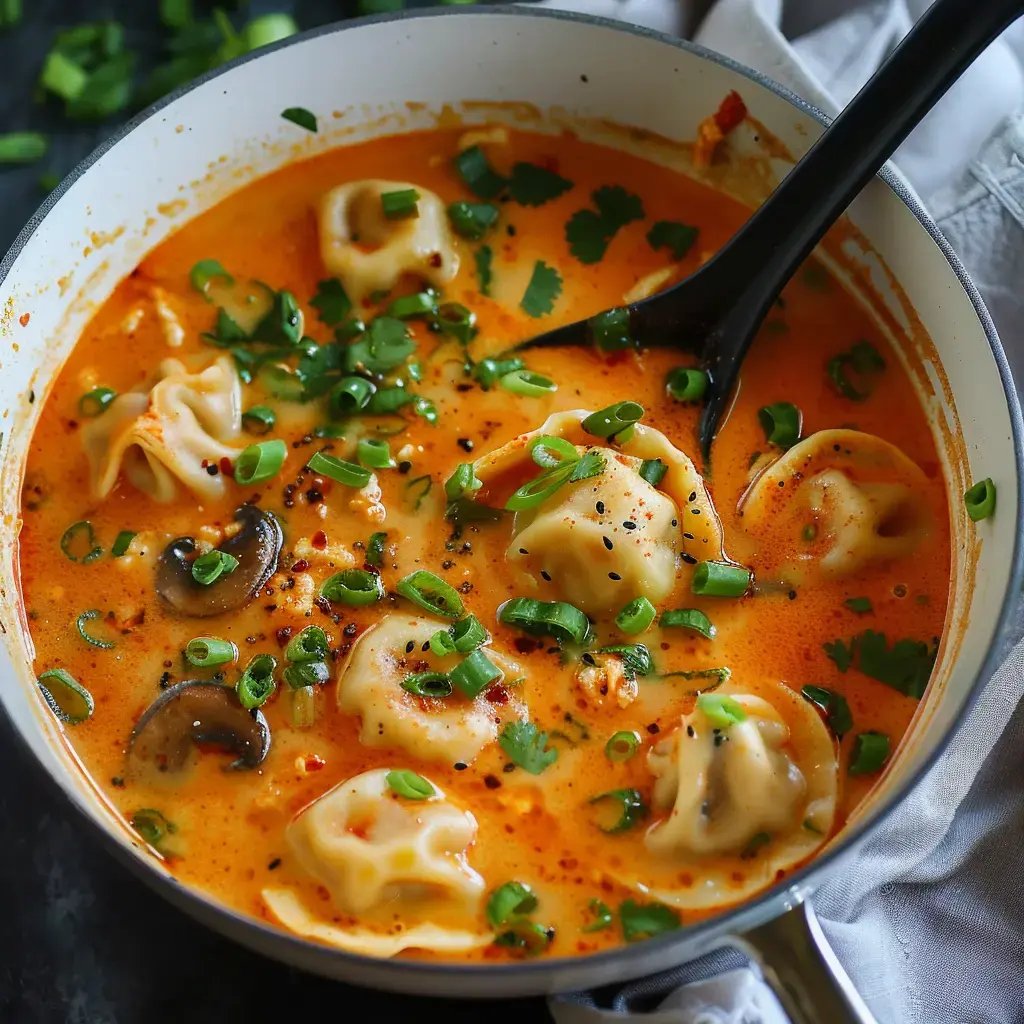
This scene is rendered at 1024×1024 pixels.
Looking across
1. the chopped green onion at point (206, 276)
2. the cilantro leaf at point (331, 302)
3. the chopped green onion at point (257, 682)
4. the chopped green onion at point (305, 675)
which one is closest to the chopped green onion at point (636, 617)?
the chopped green onion at point (305, 675)

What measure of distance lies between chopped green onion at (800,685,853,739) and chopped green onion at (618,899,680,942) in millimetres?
536

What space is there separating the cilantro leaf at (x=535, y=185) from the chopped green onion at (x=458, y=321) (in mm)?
390

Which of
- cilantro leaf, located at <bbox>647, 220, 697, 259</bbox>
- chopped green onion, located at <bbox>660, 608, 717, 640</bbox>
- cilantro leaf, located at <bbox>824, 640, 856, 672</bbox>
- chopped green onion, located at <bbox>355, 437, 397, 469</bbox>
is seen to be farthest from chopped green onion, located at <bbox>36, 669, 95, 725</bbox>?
cilantro leaf, located at <bbox>647, 220, 697, 259</bbox>

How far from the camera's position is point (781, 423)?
2863mm

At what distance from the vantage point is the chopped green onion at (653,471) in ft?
9.10

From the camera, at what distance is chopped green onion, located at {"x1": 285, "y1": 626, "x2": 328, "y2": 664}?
2562 millimetres

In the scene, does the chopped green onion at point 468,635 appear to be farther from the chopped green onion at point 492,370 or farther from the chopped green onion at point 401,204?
the chopped green onion at point 401,204

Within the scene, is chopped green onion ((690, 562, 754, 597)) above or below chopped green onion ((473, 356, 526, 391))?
below

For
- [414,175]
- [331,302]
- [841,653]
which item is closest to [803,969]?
[841,653]

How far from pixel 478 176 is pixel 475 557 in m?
1.16

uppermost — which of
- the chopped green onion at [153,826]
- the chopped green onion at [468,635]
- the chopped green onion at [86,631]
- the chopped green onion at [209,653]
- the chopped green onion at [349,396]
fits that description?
the chopped green onion at [349,396]

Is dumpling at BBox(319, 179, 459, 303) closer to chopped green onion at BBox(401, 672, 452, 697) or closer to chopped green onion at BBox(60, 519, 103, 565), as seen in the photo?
chopped green onion at BBox(60, 519, 103, 565)

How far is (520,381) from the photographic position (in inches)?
115

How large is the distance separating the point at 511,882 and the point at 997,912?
1.09 m
